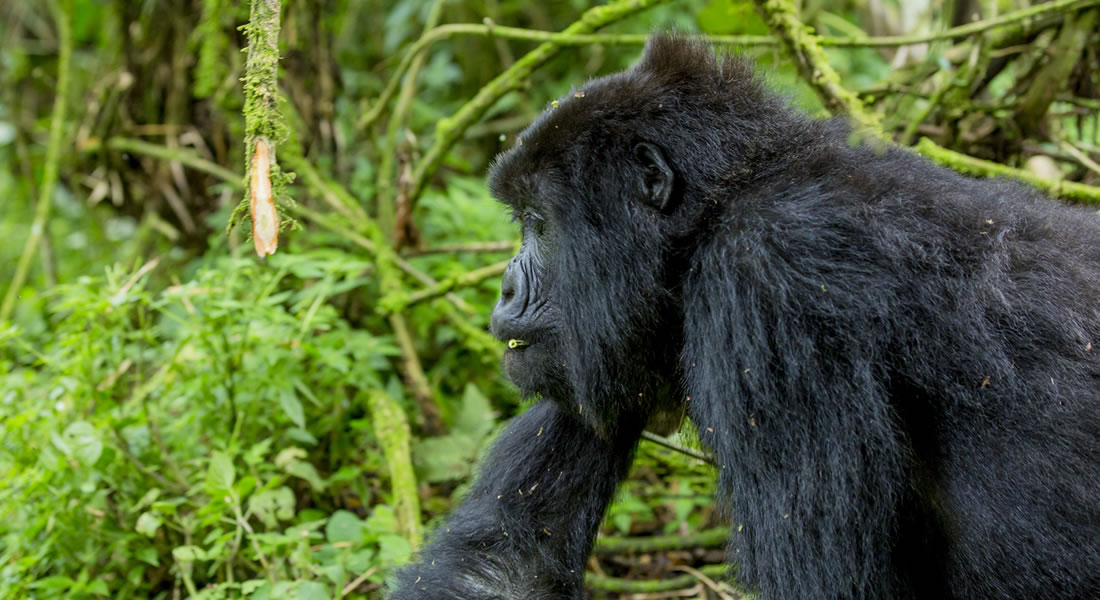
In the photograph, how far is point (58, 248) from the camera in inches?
249

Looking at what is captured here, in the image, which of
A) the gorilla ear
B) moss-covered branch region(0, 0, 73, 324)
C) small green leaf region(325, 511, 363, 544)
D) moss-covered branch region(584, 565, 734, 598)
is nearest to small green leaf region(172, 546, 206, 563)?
small green leaf region(325, 511, 363, 544)

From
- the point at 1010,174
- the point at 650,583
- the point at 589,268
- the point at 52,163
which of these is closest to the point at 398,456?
the point at 650,583

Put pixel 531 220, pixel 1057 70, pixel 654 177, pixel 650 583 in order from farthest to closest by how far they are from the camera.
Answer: pixel 1057 70 < pixel 650 583 < pixel 531 220 < pixel 654 177

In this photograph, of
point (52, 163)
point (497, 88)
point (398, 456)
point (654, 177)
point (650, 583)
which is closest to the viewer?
point (654, 177)

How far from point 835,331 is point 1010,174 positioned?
1952 millimetres

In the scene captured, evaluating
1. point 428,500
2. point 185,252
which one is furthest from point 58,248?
point 428,500

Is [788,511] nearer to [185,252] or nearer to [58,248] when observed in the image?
[185,252]

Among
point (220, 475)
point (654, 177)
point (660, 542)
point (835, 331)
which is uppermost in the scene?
point (654, 177)

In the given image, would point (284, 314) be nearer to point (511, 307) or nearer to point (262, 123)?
point (511, 307)

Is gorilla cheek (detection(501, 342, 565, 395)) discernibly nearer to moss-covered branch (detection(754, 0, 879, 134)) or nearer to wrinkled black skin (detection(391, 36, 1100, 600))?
wrinkled black skin (detection(391, 36, 1100, 600))

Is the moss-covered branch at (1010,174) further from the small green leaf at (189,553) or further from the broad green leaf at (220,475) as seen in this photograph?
the small green leaf at (189,553)

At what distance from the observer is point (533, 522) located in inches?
112

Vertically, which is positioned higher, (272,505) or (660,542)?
(272,505)

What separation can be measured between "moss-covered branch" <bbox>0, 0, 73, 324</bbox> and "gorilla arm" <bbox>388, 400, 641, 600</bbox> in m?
2.70
